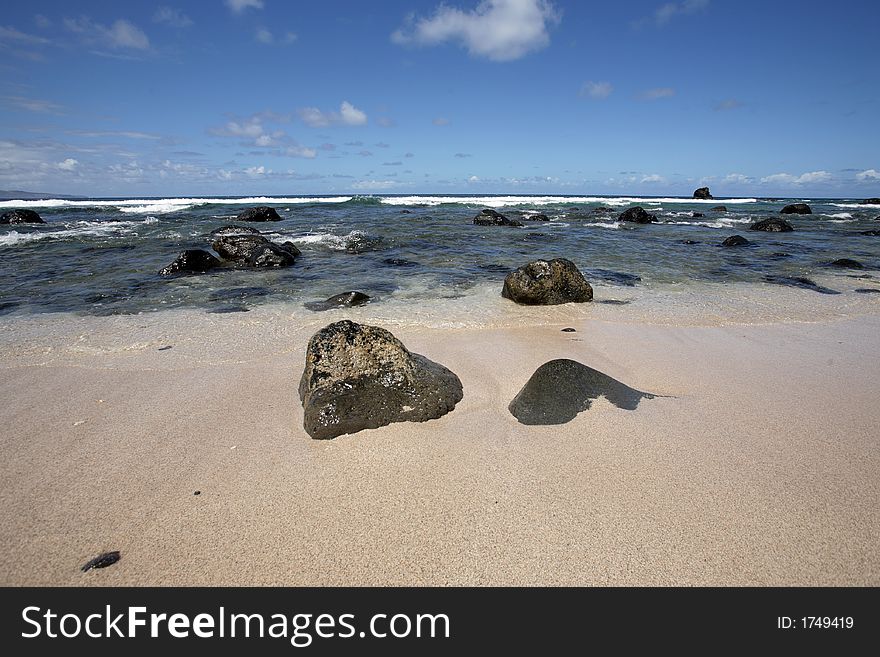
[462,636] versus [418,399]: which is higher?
[418,399]

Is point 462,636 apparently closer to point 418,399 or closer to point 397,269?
point 418,399

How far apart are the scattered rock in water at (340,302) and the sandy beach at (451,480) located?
2.26 m

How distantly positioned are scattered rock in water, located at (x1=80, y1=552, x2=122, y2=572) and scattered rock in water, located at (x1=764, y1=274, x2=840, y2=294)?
983 centimetres

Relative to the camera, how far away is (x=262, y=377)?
4.01 m

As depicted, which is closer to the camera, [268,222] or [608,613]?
[608,613]

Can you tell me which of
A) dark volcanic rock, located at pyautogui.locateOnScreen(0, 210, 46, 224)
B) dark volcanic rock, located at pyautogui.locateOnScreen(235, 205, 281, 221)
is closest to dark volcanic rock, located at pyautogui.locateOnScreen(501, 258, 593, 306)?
dark volcanic rock, located at pyautogui.locateOnScreen(235, 205, 281, 221)

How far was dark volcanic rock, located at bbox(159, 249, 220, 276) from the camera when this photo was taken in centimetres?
914

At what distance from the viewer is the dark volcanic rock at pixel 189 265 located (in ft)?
30.0

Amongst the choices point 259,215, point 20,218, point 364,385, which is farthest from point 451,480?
point 20,218

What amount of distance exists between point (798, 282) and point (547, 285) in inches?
211

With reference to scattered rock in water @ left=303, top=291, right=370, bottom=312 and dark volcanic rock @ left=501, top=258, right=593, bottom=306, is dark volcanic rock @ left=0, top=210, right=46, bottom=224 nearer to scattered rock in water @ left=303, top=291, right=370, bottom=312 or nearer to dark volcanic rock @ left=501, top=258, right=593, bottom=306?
scattered rock in water @ left=303, top=291, right=370, bottom=312

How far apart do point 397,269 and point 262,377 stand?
6090 millimetres

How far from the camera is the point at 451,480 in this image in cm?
257

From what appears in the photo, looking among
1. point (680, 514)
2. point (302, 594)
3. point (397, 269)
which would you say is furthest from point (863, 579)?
point (397, 269)
